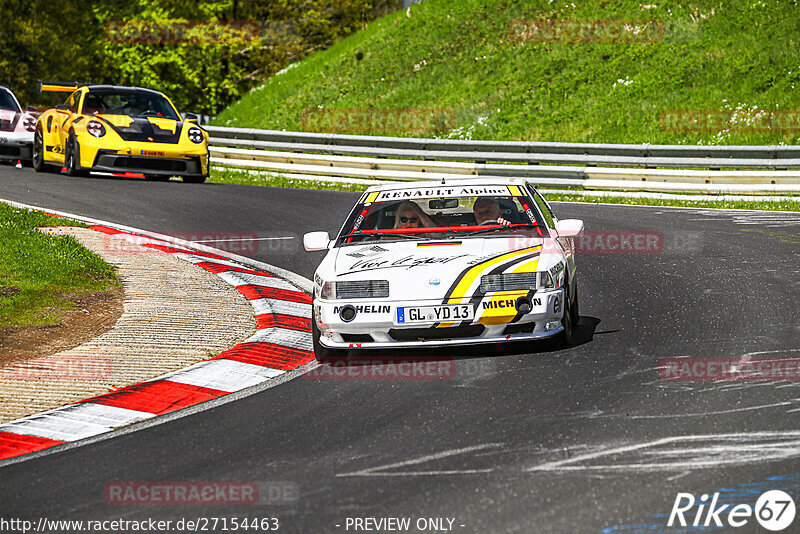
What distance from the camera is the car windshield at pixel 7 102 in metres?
21.8

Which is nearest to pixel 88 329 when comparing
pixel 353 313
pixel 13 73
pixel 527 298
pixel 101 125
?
pixel 353 313

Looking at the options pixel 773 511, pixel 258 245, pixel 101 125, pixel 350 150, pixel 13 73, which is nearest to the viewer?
pixel 773 511

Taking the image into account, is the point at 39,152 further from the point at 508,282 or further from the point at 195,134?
the point at 508,282

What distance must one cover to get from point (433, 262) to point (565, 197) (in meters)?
13.2

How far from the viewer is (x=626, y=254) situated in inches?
499

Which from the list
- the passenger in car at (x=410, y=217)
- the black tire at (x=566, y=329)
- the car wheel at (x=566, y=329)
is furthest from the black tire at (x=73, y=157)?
the car wheel at (x=566, y=329)

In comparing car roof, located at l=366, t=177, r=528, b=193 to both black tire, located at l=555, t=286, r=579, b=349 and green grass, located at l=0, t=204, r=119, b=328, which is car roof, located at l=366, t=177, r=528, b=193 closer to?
black tire, located at l=555, t=286, r=579, b=349

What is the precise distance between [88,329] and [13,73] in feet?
115

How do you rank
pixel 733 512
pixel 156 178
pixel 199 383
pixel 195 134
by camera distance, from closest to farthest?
pixel 733 512 < pixel 199 383 < pixel 195 134 < pixel 156 178

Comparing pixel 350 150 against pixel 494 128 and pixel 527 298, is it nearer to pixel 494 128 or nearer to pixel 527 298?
pixel 494 128

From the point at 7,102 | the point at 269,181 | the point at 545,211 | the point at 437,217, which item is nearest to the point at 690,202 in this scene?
the point at 269,181

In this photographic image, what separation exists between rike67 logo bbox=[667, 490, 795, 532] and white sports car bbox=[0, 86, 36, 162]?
762 inches

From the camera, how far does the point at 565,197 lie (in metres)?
20.4

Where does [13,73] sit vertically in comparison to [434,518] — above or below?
above
